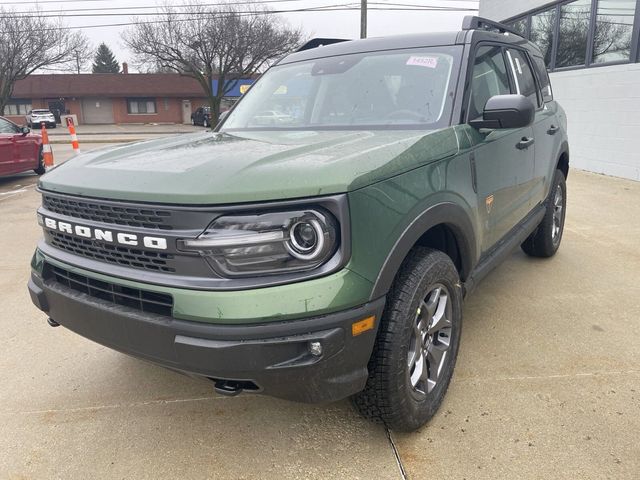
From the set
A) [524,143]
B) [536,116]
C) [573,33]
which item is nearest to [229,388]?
[524,143]

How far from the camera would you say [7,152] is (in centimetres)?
995

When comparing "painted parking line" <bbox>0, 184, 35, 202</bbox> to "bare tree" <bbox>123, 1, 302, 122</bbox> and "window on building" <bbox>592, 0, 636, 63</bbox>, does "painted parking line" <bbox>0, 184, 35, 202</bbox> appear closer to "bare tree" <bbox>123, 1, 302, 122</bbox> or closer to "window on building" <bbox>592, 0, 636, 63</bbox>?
"window on building" <bbox>592, 0, 636, 63</bbox>

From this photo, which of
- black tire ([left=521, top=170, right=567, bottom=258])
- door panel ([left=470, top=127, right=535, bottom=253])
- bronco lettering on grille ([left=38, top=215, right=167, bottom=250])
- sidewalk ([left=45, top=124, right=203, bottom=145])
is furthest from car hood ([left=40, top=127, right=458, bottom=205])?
sidewalk ([left=45, top=124, right=203, bottom=145])

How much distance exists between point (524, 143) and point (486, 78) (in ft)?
1.86

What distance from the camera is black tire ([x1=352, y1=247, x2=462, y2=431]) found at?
2061mm

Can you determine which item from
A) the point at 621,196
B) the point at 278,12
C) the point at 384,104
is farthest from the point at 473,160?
the point at 278,12

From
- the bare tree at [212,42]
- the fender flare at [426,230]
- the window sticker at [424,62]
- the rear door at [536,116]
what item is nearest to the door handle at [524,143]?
the rear door at [536,116]

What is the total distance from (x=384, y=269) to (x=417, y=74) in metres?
1.50

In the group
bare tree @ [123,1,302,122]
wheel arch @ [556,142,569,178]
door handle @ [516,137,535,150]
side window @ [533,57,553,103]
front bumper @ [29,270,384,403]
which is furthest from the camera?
bare tree @ [123,1,302,122]

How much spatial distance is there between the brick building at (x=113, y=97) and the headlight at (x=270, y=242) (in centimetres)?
5055

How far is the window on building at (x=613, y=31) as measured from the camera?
9172 millimetres

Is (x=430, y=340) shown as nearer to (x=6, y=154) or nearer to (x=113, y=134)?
(x=6, y=154)

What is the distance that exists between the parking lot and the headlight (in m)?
0.98

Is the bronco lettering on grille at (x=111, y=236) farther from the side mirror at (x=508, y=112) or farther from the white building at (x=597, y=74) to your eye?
the white building at (x=597, y=74)
